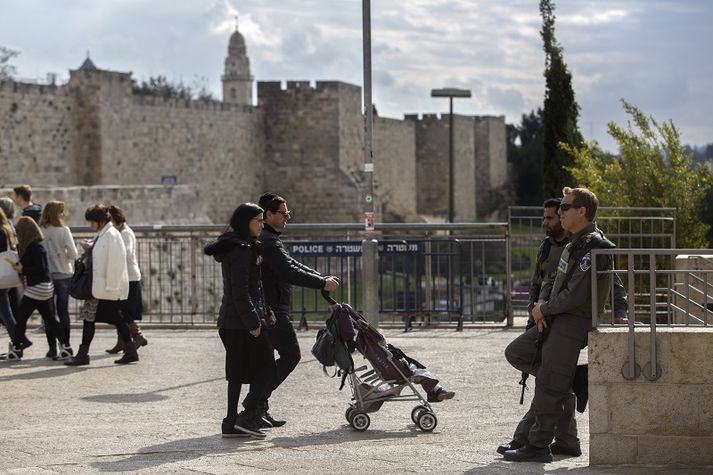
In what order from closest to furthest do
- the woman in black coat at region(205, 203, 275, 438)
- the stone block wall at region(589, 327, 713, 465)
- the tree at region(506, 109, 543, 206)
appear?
the stone block wall at region(589, 327, 713, 465) < the woman in black coat at region(205, 203, 275, 438) < the tree at region(506, 109, 543, 206)

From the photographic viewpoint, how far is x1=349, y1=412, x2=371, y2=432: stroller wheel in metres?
8.27

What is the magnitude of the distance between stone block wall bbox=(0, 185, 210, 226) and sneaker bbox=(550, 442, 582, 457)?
54.3 ft

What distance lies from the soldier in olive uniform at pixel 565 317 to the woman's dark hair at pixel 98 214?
197 inches

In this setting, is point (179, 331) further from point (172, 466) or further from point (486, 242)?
point (172, 466)

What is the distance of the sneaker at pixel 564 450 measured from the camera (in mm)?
7469

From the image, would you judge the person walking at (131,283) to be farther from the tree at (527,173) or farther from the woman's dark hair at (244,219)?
the tree at (527,173)

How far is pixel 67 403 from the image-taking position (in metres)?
9.40

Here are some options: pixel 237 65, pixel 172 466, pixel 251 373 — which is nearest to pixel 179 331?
pixel 251 373

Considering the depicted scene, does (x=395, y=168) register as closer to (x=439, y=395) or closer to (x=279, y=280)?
(x=279, y=280)

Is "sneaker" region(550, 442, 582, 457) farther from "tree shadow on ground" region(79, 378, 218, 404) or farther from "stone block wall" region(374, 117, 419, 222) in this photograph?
"stone block wall" region(374, 117, 419, 222)

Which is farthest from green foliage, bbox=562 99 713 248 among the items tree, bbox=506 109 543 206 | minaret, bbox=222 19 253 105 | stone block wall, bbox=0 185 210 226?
minaret, bbox=222 19 253 105

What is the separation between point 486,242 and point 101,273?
4.73 metres

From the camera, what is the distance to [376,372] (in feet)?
27.9

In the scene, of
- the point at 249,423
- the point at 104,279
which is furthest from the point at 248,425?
the point at 104,279
